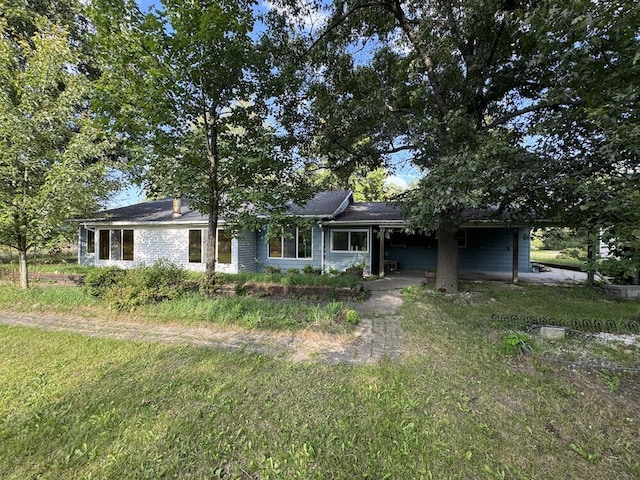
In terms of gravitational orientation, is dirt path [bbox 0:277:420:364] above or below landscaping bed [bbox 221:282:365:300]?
below

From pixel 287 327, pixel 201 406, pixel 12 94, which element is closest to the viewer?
pixel 201 406

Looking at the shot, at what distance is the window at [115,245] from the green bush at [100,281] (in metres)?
8.57

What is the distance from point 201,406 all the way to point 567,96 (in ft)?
24.7

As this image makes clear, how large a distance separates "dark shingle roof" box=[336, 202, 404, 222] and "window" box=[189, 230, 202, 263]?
239 inches

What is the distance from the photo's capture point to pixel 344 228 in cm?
1233

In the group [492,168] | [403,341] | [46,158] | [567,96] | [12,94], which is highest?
[12,94]

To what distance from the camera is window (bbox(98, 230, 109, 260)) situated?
1436cm

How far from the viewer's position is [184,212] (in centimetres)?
1401

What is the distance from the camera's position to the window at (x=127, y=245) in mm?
13945

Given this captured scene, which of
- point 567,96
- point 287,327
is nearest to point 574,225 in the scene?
point 567,96

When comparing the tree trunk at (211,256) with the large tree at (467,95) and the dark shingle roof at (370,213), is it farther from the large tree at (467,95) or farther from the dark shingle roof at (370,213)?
the dark shingle roof at (370,213)

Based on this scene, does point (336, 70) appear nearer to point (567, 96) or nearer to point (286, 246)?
point (567, 96)

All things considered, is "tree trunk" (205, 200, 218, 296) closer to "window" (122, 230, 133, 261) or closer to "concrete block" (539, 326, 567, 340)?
"concrete block" (539, 326, 567, 340)

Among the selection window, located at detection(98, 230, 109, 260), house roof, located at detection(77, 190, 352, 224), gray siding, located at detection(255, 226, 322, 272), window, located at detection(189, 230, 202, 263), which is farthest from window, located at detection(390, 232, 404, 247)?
window, located at detection(98, 230, 109, 260)
